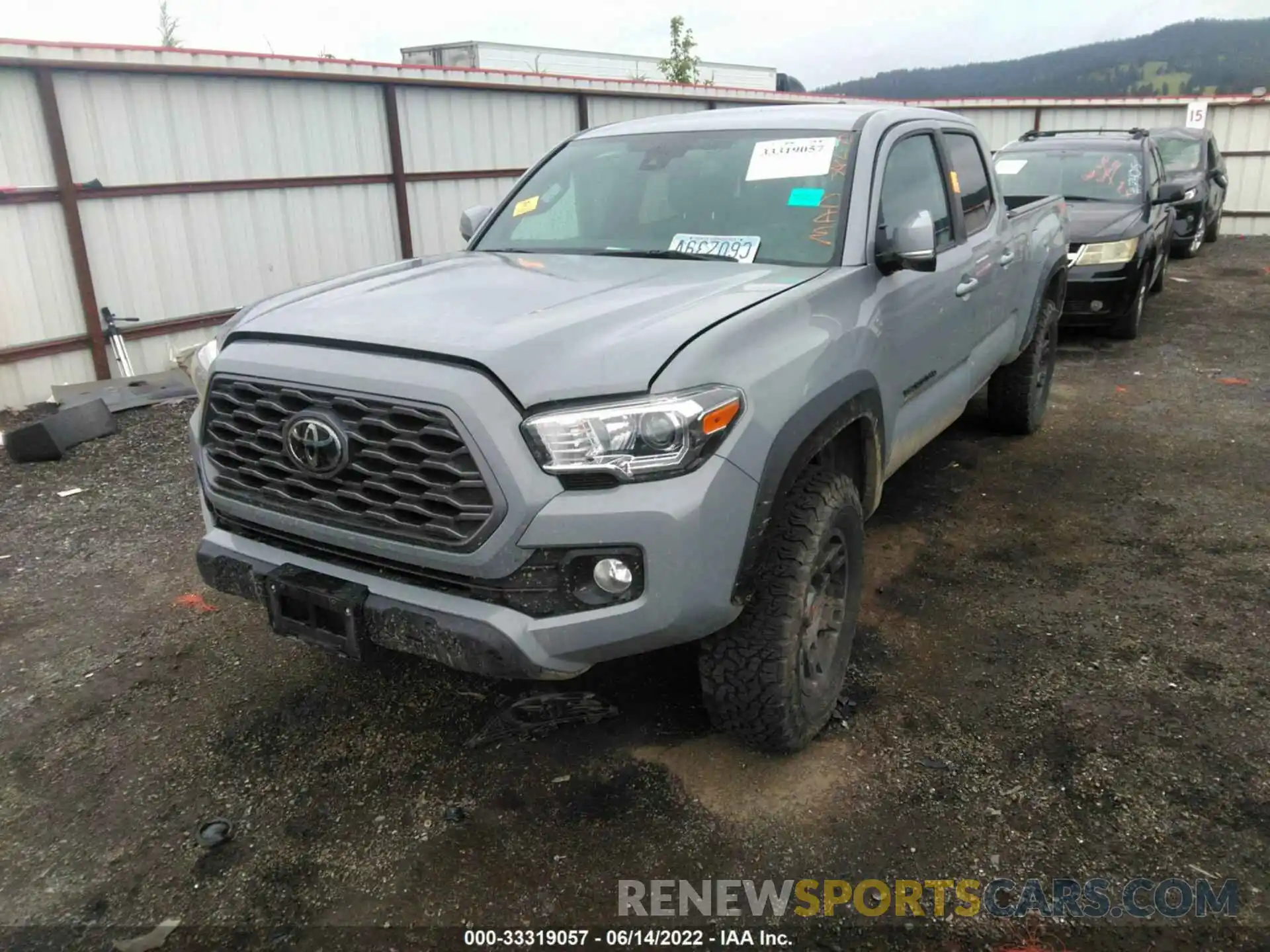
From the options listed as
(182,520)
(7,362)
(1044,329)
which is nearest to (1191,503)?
(1044,329)

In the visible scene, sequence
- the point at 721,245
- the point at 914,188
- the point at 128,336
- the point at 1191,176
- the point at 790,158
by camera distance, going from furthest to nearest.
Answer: the point at 1191,176
the point at 128,336
the point at 914,188
the point at 790,158
the point at 721,245

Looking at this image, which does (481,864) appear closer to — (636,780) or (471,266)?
(636,780)

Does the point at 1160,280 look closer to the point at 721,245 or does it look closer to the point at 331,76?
the point at 331,76

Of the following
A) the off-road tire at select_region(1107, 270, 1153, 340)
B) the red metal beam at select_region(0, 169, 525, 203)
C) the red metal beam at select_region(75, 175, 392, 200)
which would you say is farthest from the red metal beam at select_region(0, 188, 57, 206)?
the off-road tire at select_region(1107, 270, 1153, 340)

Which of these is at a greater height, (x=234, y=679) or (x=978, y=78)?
(x=978, y=78)

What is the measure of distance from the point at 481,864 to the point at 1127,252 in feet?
26.1

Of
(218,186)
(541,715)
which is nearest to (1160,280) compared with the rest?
(218,186)

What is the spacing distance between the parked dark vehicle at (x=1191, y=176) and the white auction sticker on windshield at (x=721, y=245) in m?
12.7

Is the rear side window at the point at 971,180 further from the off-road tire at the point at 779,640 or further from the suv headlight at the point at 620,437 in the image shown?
the suv headlight at the point at 620,437

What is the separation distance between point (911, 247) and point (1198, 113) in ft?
62.2

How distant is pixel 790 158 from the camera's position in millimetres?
3521

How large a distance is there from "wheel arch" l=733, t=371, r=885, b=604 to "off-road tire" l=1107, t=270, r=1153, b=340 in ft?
21.8

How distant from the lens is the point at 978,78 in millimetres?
55875

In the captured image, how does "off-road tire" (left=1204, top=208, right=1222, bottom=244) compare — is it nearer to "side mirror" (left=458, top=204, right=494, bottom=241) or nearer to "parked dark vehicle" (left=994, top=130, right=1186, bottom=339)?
"parked dark vehicle" (left=994, top=130, right=1186, bottom=339)
